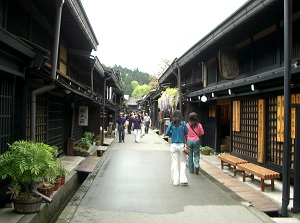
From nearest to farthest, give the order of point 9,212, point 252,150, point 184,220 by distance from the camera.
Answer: point 9,212
point 184,220
point 252,150

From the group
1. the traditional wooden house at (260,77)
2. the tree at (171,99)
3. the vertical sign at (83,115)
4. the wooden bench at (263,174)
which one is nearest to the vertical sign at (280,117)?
the traditional wooden house at (260,77)

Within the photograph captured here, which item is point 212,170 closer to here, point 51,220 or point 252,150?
point 252,150

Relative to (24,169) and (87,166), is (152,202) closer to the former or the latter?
(24,169)

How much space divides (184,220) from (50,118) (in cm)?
770

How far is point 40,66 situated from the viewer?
21.4 ft

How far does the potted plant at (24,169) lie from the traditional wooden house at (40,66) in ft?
3.81

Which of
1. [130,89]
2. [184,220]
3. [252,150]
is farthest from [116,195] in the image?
[130,89]

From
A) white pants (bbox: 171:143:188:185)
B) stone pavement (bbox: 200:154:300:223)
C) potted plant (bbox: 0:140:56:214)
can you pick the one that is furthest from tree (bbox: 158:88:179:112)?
potted plant (bbox: 0:140:56:214)

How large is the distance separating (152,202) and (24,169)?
3236 mm

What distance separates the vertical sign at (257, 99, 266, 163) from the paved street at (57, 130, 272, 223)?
6.77 ft

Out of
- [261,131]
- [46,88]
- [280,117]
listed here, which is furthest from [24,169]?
[261,131]

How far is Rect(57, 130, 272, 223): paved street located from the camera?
248 inches

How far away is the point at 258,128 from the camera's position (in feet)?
37.1

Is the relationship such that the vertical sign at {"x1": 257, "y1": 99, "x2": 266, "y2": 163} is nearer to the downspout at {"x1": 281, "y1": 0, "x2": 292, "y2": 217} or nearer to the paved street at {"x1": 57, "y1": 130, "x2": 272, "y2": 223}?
the paved street at {"x1": 57, "y1": 130, "x2": 272, "y2": 223}
